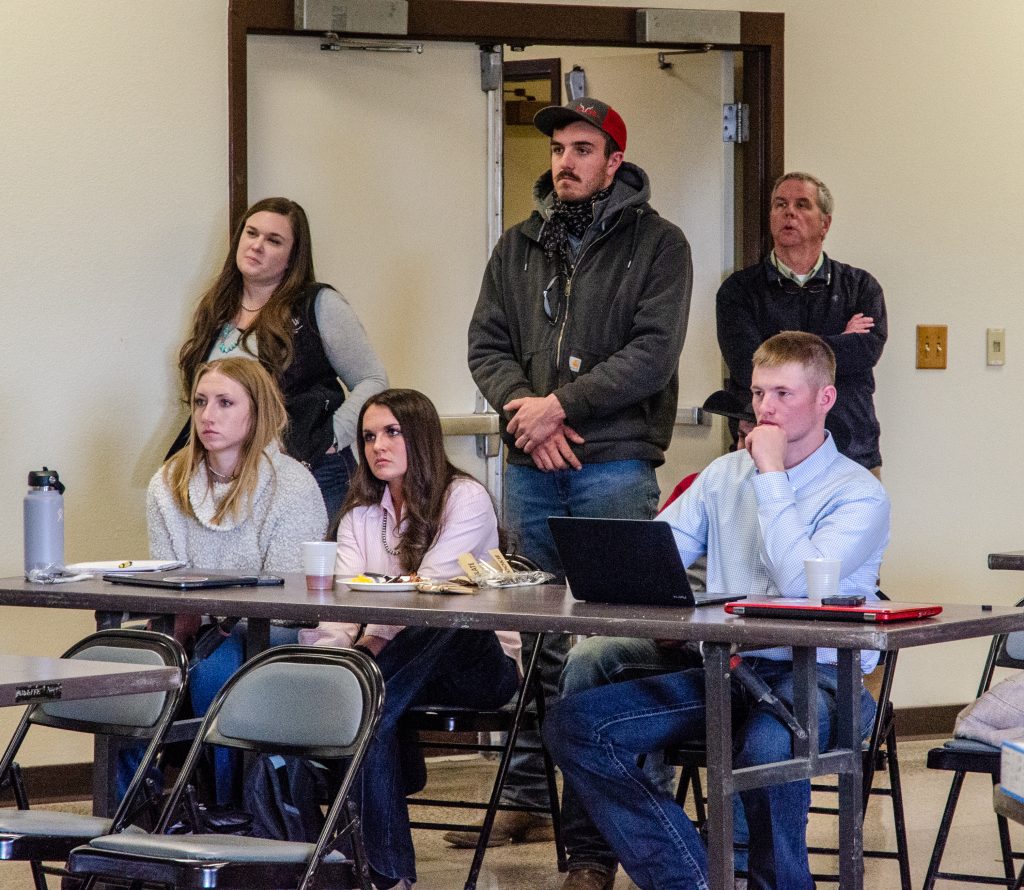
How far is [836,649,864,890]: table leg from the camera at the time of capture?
2.66 metres

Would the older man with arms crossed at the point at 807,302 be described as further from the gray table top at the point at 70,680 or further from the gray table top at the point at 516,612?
the gray table top at the point at 70,680

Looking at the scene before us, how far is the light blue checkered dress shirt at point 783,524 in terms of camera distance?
3016 millimetres

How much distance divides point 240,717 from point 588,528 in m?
0.70

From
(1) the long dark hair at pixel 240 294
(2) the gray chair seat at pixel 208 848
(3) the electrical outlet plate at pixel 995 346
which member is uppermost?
(1) the long dark hair at pixel 240 294

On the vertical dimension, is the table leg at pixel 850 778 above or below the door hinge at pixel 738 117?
below

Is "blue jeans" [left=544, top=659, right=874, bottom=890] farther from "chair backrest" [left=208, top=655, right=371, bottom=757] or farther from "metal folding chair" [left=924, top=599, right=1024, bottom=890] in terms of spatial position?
"chair backrest" [left=208, top=655, right=371, bottom=757]

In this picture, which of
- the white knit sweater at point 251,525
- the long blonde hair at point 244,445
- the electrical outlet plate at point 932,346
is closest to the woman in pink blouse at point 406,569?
the white knit sweater at point 251,525

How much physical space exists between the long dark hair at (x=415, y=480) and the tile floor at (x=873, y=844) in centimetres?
78

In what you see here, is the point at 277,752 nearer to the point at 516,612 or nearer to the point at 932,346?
the point at 516,612

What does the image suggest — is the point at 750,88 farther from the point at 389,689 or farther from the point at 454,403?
the point at 389,689

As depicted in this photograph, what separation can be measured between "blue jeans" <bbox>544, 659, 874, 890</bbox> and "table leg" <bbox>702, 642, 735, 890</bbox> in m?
0.17

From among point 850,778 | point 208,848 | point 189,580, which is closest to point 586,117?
point 189,580

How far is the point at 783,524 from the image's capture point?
301cm

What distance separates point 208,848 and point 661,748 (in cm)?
96
